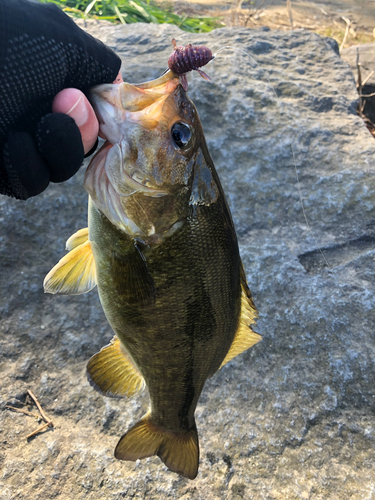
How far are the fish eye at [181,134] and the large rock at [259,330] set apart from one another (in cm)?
138

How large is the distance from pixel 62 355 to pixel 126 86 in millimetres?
1639

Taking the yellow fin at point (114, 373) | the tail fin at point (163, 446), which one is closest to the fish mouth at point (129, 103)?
the yellow fin at point (114, 373)

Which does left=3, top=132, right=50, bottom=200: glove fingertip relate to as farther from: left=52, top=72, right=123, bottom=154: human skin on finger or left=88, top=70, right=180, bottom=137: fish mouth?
left=88, top=70, right=180, bottom=137: fish mouth

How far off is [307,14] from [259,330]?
9.62 metres

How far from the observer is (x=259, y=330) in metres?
2.26

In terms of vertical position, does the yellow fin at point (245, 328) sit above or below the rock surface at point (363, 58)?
above

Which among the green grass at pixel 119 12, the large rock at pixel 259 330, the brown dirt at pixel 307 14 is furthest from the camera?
the brown dirt at pixel 307 14

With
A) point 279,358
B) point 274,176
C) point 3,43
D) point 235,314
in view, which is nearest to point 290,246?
point 274,176

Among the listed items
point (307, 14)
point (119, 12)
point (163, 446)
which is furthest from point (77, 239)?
point (307, 14)

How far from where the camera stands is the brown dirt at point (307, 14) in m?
7.50

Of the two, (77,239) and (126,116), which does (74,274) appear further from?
(126,116)

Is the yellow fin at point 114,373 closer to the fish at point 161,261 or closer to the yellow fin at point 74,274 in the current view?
the fish at point 161,261

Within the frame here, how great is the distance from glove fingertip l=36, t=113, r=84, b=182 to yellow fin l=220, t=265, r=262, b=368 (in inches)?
31.3

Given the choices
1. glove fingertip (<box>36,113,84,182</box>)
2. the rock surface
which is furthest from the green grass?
glove fingertip (<box>36,113,84,182</box>)
